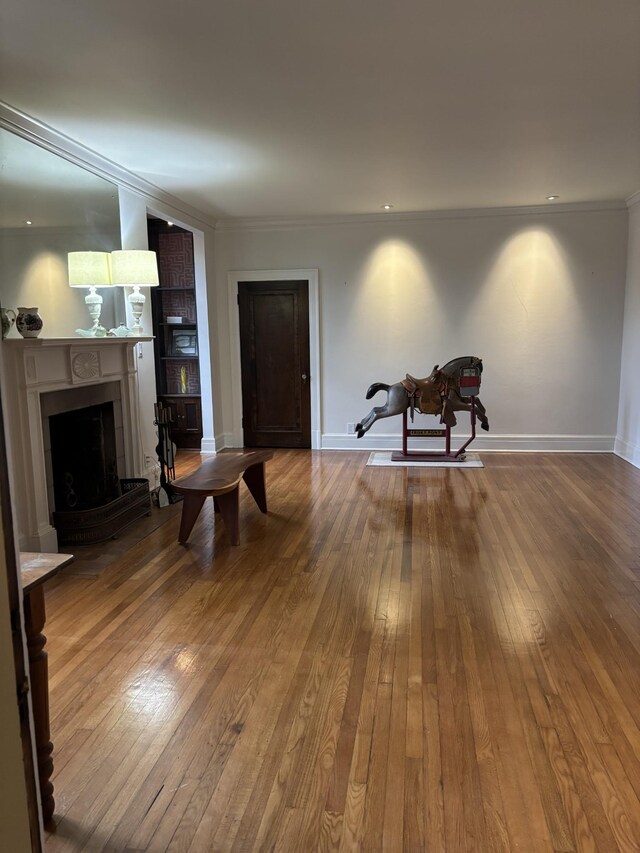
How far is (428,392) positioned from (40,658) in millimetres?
5150

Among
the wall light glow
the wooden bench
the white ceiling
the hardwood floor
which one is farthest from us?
the wall light glow

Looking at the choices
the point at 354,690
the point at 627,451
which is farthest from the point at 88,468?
the point at 627,451

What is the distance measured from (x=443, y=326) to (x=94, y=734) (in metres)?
5.90

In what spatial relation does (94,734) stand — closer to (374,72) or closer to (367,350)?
(374,72)

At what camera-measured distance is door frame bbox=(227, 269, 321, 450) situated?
734 cm

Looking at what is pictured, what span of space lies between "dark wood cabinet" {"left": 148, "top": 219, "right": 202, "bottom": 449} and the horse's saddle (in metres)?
2.79

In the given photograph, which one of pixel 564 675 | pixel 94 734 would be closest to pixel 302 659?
pixel 94 734

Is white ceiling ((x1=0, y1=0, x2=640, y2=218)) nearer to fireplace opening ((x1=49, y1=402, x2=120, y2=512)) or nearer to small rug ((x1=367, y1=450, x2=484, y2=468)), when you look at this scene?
fireplace opening ((x1=49, y1=402, x2=120, y2=512))

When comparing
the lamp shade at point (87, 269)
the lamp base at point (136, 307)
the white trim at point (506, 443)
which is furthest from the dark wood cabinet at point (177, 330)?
→ the lamp shade at point (87, 269)

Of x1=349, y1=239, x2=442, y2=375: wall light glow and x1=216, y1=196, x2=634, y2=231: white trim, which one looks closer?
x1=216, y1=196, x2=634, y2=231: white trim

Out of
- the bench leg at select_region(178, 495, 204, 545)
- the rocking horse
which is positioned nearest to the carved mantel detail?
the bench leg at select_region(178, 495, 204, 545)

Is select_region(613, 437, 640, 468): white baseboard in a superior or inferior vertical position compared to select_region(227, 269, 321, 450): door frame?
inferior

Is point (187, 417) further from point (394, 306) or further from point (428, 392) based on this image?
point (428, 392)

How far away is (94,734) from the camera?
2.23m
